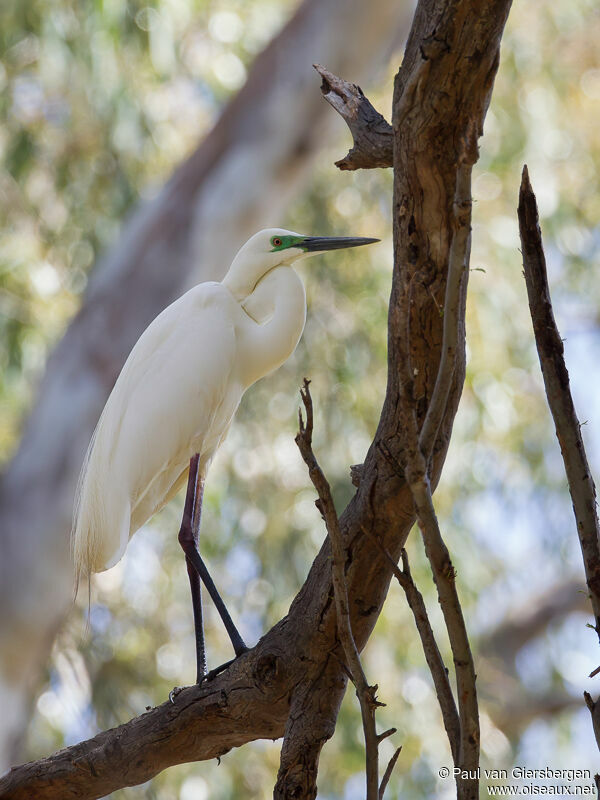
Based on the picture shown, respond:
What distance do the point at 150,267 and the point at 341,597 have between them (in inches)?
97.0

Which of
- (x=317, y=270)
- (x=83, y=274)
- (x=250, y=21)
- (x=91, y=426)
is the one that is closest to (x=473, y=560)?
(x=317, y=270)

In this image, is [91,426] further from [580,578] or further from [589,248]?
[580,578]

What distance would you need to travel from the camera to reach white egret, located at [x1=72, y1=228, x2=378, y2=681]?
1525 millimetres

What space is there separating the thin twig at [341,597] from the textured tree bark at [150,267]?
234cm

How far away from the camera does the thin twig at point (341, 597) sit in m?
0.77

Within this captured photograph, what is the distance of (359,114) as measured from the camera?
1.16 m

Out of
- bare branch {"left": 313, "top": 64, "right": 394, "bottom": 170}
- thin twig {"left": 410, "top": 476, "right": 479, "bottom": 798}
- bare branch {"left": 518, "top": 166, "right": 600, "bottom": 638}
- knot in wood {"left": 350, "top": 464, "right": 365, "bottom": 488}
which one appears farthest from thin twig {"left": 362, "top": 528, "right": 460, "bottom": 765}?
bare branch {"left": 313, "top": 64, "right": 394, "bottom": 170}

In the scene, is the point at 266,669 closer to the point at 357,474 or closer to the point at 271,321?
the point at 357,474

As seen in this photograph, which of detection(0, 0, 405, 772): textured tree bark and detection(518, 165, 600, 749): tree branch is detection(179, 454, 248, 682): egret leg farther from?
detection(0, 0, 405, 772): textured tree bark

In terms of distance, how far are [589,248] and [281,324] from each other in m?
2.75

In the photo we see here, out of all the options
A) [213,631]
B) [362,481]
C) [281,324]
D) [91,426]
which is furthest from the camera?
[213,631]

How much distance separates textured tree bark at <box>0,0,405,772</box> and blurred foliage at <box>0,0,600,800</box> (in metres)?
0.31

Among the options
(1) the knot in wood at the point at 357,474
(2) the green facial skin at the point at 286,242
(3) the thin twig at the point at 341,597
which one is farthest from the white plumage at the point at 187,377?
(3) the thin twig at the point at 341,597

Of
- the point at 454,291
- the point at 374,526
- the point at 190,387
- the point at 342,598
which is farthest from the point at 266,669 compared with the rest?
the point at 454,291
